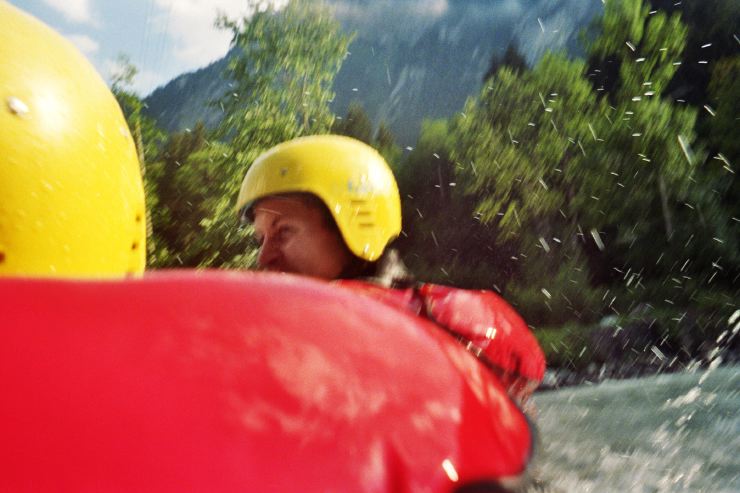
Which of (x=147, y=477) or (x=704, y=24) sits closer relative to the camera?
(x=147, y=477)

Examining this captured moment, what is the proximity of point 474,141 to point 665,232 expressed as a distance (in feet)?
34.0

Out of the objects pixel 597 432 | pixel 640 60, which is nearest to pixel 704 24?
pixel 640 60

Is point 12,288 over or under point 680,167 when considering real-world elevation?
over

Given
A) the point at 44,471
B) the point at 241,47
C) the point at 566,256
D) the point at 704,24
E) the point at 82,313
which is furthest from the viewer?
the point at 704,24

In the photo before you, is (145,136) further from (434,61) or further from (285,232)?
(434,61)

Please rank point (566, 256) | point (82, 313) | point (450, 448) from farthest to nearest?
point (566, 256) → point (450, 448) → point (82, 313)

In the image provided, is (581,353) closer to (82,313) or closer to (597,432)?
(597,432)

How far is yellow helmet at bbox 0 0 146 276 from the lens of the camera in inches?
58.8

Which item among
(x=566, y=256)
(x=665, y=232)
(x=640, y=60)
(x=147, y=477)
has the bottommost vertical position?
(x=566, y=256)

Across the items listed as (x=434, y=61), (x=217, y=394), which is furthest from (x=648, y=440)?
(x=434, y=61)

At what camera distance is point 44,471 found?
0.67 metres

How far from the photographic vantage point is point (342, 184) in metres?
3.29

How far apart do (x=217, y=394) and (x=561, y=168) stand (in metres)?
35.1

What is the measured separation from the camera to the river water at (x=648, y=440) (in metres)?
5.68
